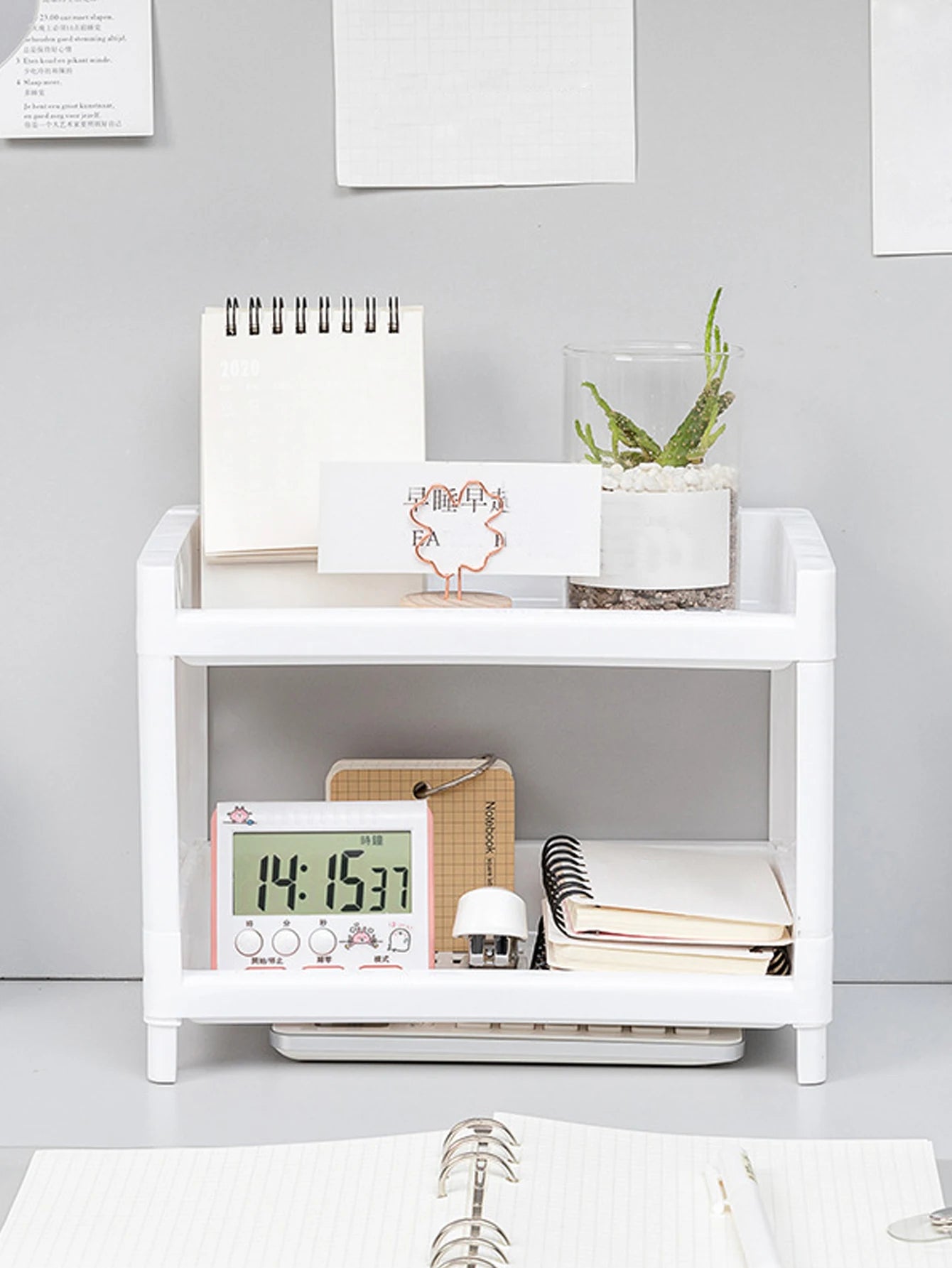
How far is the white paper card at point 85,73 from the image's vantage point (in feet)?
3.36

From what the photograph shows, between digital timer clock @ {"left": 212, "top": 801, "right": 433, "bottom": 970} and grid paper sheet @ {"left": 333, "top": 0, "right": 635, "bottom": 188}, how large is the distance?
425mm

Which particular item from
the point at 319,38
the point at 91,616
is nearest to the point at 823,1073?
the point at 91,616

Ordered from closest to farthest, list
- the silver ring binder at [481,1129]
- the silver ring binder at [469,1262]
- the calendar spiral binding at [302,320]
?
the silver ring binder at [469,1262]
the silver ring binder at [481,1129]
the calendar spiral binding at [302,320]

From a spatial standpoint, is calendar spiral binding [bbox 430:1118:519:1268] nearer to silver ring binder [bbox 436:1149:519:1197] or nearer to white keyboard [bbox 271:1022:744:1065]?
silver ring binder [bbox 436:1149:519:1197]

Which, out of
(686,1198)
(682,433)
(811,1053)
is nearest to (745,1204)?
(686,1198)

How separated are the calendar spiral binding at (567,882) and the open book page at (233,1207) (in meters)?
0.20

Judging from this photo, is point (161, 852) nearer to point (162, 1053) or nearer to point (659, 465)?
point (162, 1053)

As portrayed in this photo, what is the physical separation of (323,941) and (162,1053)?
11 cm

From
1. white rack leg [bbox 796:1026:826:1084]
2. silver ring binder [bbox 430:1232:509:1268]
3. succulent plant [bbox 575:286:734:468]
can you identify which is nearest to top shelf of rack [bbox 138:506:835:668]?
succulent plant [bbox 575:286:734:468]

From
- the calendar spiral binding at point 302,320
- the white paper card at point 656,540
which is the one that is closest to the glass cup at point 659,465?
the white paper card at point 656,540

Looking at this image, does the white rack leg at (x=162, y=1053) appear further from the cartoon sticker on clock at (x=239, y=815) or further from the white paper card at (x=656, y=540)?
the white paper card at (x=656, y=540)

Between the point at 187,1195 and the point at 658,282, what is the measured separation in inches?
25.0

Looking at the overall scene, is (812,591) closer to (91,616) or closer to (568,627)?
(568,627)

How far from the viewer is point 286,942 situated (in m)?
0.91
